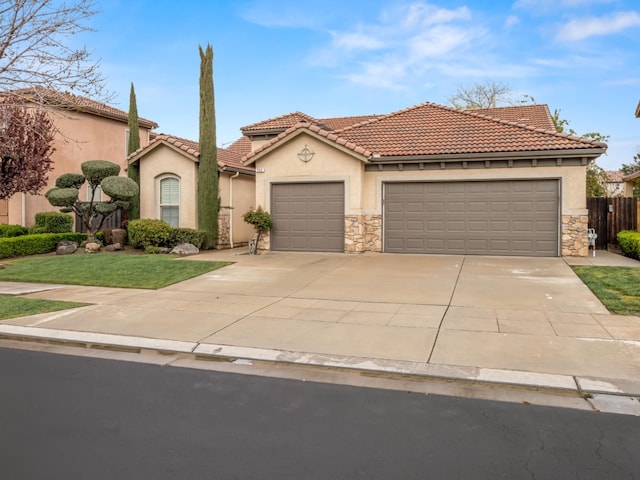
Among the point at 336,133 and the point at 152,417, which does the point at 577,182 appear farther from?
the point at 152,417

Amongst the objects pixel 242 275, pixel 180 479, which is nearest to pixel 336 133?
pixel 242 275

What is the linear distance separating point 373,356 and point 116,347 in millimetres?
3519

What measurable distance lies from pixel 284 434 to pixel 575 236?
1427 centimetres

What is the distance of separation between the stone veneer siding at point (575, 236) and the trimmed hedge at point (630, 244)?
121cm

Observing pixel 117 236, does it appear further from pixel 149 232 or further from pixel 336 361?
pixel 336 361

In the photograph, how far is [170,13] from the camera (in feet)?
48.1

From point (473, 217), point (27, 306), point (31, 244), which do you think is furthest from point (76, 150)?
point (473, 217)

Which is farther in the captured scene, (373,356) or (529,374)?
(373,356)

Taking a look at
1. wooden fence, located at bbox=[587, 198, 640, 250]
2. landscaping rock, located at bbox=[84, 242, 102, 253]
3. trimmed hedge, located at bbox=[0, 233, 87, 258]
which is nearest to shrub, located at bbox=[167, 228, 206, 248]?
landscaping rock, located at bbox=[84, 242, 102, 253]

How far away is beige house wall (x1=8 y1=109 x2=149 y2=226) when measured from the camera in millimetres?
21067

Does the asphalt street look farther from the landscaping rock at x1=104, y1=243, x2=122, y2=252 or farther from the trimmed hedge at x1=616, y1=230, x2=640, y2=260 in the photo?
the landscaping rock at x1=104, y1=243, x2=122, y2=252

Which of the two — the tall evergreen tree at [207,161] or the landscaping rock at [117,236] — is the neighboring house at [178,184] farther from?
the landscaping rock at [117,236]

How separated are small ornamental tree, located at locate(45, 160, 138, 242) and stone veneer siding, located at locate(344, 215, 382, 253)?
334 inches

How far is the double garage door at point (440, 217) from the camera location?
15.8 meters
